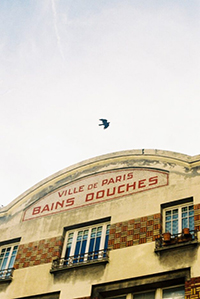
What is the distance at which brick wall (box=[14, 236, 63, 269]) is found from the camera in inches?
724

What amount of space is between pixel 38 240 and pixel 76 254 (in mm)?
2175

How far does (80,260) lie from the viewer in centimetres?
1759

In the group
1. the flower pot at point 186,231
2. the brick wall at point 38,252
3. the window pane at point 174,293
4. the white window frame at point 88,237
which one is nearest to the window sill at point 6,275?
the brick wall at point 38,252

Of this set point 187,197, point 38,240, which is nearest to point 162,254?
point 187,197

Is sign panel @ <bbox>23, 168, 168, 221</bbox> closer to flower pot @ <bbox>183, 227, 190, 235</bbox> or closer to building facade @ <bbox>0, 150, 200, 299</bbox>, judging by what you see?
building facade @ <bbox>0, 150, 200, 299</bbox>

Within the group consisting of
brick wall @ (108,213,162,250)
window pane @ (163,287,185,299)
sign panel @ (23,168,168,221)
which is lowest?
window pane @ (163,287,185,299)

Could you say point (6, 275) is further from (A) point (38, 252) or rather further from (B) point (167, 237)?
(B) point (167, 237)

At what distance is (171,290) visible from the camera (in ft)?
50.2

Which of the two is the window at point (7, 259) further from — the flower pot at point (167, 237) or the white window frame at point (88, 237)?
the flower pot at point (167, 237)

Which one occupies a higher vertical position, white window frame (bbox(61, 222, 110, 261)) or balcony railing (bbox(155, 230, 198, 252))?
white window frame (bbox(61, 222, 110, 261))

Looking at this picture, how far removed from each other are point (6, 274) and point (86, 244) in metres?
3.72

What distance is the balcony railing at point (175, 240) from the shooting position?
15.7 metres

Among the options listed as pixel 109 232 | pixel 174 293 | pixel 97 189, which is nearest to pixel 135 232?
pixel 109 232

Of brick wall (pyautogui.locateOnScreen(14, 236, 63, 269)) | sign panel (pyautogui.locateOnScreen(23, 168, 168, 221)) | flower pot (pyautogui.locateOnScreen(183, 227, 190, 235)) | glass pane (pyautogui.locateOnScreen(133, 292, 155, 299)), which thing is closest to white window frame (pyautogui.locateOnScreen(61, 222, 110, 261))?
brick wall (pyautogui.locateOnScreen(14, 236, 63, 269))
